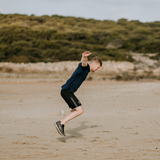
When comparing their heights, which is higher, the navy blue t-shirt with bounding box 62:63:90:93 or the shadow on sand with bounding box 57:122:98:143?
the navy blue t-shirt with bounding box 62:63:90:93

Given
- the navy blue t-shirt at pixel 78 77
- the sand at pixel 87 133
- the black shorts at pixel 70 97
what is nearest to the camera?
the sand at pixel 87 133

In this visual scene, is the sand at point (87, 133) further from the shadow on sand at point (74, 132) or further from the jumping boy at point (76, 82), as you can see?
the jumping boy at point (76, 82)

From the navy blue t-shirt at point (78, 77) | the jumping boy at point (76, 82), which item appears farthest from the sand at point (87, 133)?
the navy blue t-shirt at point (78, 77)

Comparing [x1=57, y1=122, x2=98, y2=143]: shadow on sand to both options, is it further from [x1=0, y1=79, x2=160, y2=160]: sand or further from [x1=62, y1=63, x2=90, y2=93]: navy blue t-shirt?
[x1=62, y1=63, x2=90, y2=93]: navy blue t-shirt

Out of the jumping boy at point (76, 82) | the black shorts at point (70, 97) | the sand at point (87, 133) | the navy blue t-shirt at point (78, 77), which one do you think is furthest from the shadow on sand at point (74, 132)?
the navy blue t-shirt at point (78, 77)

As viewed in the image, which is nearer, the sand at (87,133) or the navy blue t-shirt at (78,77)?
the sand at (87,133)

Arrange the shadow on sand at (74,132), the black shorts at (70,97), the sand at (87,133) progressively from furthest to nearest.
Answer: the shadow on sand at (74,132) → the black shorts at (70,97) → the sand at (87,133)

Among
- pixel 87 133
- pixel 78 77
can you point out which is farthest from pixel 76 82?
pixel 87 133

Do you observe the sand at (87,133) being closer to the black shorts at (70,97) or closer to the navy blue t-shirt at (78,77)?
the black shorts at (70,97)

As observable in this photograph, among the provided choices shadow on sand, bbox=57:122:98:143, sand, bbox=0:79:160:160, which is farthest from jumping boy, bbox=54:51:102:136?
sand, bbox=0:79:160:160

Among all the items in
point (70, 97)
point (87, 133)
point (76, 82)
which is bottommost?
point (87, 133)

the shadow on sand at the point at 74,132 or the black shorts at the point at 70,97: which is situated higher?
the black shorts at the point at 70,97

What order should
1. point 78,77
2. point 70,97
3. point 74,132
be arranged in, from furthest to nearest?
1. point 74,132
2. point 70,97
3. point 78,77

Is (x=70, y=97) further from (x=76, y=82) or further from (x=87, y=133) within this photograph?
(x=87, y=133)
